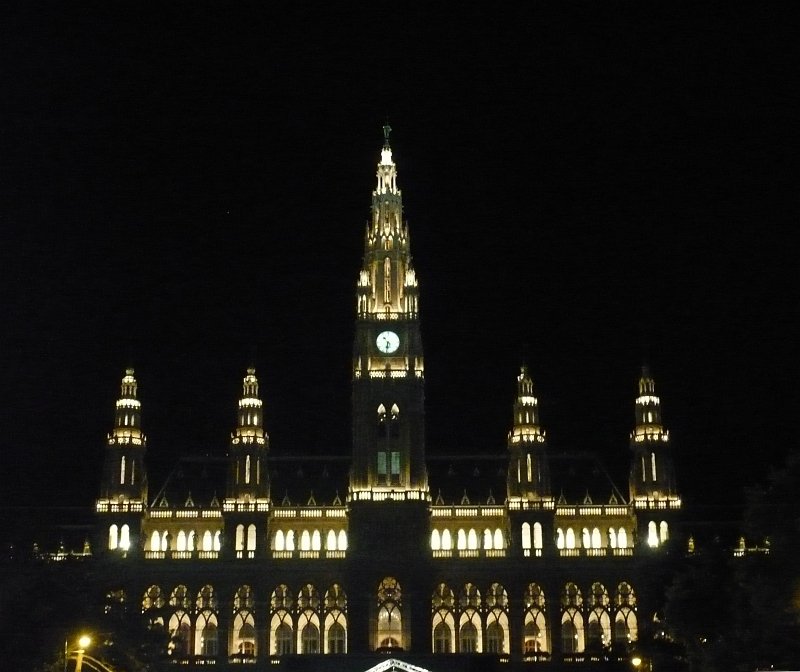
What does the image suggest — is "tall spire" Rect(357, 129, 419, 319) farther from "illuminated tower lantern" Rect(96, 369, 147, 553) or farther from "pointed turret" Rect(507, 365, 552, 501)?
"illuminated tower lantern" Rect(96, 369, 147, 553)

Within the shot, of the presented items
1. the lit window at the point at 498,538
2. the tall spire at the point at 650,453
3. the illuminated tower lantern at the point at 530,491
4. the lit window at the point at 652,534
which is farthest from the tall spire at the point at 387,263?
the lit window at the point at 652,534

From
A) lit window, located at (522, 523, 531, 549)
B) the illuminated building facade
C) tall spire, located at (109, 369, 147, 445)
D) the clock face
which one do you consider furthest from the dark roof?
the clock face

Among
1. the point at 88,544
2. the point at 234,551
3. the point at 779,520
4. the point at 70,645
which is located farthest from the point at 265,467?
the point at 779,520

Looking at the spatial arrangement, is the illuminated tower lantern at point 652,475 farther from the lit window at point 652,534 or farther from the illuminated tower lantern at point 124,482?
the illuminated tower lantern at point 124,482

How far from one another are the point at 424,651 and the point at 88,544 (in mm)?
31448

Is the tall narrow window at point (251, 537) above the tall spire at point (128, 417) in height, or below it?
below

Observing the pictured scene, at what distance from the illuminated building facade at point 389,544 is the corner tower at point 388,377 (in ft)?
0.57

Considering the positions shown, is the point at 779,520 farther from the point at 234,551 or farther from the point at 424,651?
the point at 234,551

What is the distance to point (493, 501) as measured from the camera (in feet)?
447

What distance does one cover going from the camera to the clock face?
440 ft

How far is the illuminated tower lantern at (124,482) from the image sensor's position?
132125 millimetres

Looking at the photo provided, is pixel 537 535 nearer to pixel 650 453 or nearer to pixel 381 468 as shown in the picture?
pixel 650 453

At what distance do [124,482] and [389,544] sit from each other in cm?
2441

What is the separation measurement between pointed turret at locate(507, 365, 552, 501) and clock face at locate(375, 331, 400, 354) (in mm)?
12889
